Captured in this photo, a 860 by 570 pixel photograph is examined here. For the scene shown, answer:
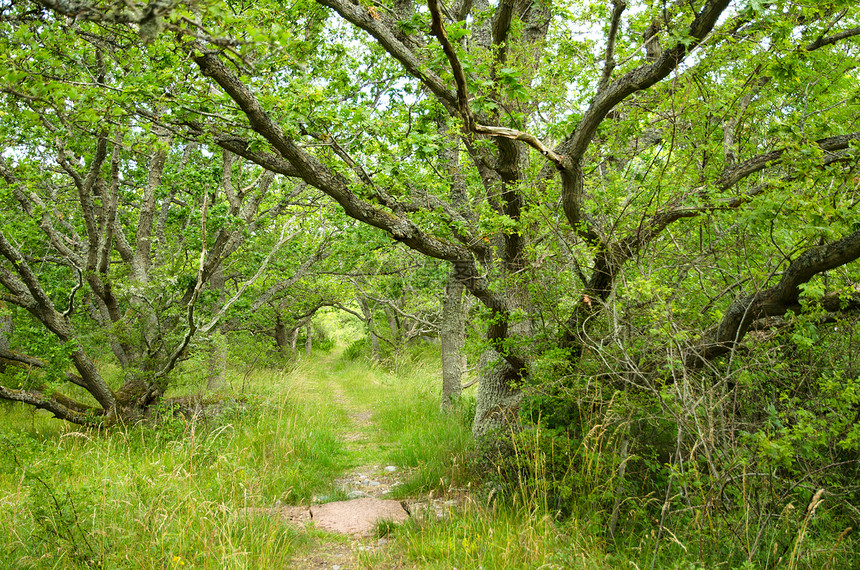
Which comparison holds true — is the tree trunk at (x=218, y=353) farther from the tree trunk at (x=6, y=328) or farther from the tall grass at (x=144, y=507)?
the tree trunk at (x=6, y=328)

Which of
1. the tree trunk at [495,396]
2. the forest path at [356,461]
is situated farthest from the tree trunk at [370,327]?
the tree trunk at [495,396]

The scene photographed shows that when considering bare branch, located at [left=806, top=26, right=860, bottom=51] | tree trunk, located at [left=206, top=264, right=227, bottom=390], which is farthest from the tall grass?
bare branch, located at [left=806, top=26, right=860, bottom=51]

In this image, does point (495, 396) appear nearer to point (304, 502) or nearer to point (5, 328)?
point (304, 502)

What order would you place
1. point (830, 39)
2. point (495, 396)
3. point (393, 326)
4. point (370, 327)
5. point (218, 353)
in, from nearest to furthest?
point (830, 39) < point (495, 396) < point (218, 353) < point (370, 327) < point (393, 326)

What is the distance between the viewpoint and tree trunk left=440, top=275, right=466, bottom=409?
932 cm

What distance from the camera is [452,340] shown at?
9.56 meters

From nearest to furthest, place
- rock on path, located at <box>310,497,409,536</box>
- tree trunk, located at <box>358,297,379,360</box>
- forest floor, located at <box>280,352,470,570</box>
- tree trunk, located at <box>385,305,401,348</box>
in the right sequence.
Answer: forest floor, located at <box>280,352,470,570</box>
rock on path, located at <box>310,497,409,536</box>
tree trunk, located at <box>358,297,379,360</box>
tree trunk, located at <box>385,305,401,348</box>

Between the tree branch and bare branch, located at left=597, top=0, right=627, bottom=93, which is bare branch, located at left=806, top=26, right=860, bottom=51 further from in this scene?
the tree branch

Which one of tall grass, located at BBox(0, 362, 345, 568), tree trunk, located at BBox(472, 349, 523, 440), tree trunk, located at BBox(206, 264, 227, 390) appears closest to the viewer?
tall grass, located at BBox(0, 362, 345, 568)

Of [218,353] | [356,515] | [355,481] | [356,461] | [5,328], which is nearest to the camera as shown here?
[356,515]

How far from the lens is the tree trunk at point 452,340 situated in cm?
932

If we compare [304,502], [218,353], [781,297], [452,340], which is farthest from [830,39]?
[218,353]

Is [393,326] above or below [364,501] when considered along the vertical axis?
above

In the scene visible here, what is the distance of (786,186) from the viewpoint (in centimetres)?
330
